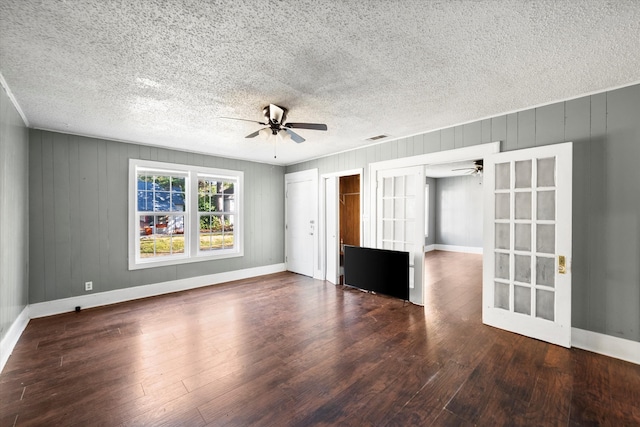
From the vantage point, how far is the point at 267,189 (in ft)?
20.6

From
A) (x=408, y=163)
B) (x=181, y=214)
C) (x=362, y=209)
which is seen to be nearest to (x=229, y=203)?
(x=181, y=214)

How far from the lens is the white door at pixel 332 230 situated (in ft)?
17.7

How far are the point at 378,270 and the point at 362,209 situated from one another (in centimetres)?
116

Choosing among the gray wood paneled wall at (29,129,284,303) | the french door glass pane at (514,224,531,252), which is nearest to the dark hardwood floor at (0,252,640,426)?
the gray wood paneled wall at (29,129,284,303)

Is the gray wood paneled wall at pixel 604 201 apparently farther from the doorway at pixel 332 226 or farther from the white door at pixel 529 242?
the doorway at pixel 332 226

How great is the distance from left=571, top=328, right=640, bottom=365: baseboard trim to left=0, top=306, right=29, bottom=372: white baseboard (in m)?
5.55

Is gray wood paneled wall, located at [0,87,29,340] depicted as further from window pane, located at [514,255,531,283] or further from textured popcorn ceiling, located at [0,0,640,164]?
window pane, located at [514,255,531,283]

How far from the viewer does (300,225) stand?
6152 millimetres

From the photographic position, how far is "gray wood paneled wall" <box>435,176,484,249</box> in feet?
29.1

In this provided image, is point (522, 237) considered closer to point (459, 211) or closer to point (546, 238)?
point (546, 238)

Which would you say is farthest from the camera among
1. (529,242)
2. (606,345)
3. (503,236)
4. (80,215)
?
(80,215)

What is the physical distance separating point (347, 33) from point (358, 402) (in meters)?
2.62

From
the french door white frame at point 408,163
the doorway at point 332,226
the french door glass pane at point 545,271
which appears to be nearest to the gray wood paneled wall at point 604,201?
the french door glass pane at point 545,271

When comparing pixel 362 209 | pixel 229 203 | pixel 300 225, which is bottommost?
pixel 300 225
